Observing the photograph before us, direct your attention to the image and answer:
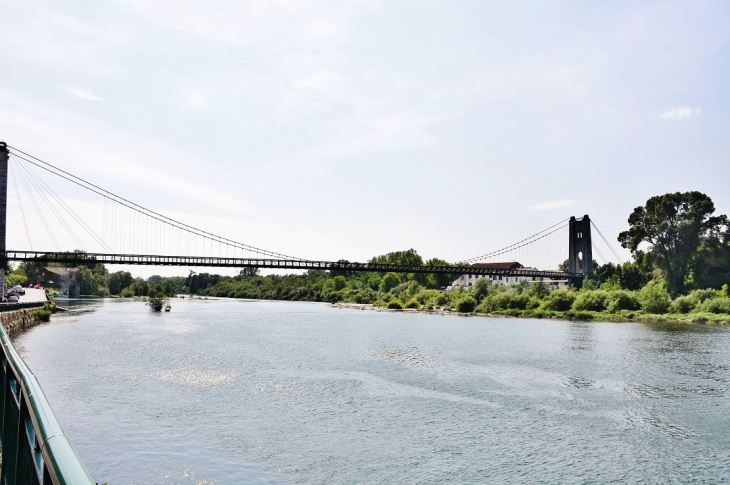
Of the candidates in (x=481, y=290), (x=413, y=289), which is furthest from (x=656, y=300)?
(x=413, y=289)

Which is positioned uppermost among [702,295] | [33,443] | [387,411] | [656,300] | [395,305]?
[702,295]

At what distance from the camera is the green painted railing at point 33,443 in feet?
6.63

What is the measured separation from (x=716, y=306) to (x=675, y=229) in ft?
40.9

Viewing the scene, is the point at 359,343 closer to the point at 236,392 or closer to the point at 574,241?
the point at 236,392

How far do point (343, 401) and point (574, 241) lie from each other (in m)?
78.8

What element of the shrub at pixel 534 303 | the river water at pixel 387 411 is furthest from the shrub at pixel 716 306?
the river water at pixel 387 411

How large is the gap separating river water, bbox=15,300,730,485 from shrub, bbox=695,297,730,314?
87.5 feet

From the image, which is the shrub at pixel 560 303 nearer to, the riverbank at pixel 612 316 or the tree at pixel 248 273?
the riverbank at pixel 612 316

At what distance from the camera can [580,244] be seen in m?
89.4

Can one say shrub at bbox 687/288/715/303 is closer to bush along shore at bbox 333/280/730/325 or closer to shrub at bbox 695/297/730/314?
bush along shore at bbox 333/280/730/325

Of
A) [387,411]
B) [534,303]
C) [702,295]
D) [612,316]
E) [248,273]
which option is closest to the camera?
[387,411]

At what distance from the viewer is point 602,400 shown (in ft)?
66.4

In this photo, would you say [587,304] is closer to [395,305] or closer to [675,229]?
[675,229]

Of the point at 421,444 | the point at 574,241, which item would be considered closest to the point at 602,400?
the point at 421,444
